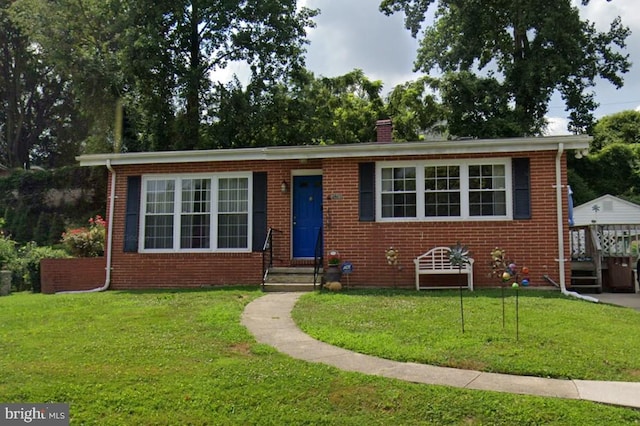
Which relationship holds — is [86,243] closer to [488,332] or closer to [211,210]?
[211,210]

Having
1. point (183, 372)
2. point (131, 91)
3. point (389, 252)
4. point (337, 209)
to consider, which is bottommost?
point (183, 372)

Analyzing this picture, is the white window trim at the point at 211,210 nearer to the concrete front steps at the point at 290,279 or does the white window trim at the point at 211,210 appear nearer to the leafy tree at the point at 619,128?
the concrete front steps at the point at 290,279

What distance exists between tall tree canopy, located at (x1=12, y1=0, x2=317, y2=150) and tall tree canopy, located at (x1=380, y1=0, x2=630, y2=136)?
291 inches

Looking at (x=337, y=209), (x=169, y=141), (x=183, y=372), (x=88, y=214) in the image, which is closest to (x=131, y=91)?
(x=169, y=141)

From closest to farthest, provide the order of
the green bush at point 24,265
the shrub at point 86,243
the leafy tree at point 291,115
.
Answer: the green bush at point 24,265, the shrub at point 86,243, the leafy tree at point 291,115

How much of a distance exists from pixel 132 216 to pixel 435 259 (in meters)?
6.93

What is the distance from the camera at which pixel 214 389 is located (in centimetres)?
429

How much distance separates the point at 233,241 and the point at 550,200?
22.4 feet

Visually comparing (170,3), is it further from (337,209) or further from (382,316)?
(382,316)

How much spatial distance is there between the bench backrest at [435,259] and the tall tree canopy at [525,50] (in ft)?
44.8

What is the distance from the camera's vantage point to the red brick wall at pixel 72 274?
1175 cm

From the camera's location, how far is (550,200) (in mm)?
10102

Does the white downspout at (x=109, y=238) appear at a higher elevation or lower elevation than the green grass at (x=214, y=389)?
higher

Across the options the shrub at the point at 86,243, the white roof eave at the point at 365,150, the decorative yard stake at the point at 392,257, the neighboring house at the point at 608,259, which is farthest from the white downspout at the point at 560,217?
the shrub at the point at 86,243
